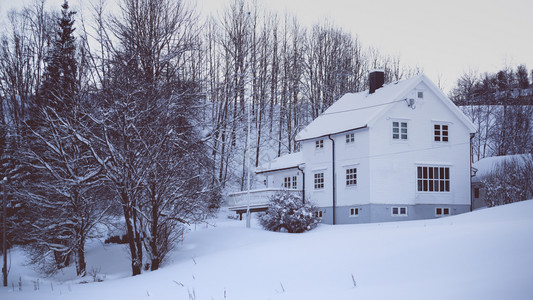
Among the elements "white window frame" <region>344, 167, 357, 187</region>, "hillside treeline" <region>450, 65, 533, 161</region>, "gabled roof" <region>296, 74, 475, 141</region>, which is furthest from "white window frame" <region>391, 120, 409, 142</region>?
"hillside treeline" <region>450, 65, 533, 161</region>

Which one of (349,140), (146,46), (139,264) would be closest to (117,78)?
(146,46)

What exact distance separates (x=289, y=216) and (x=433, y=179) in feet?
30.7

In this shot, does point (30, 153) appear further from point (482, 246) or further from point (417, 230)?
point (482, 246)

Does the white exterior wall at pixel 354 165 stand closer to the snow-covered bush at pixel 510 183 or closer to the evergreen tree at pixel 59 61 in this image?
the snow-covered bush at pixel 510 183

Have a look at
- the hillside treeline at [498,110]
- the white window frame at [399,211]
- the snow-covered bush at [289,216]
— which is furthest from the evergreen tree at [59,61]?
the hillside treeline at [498,110]

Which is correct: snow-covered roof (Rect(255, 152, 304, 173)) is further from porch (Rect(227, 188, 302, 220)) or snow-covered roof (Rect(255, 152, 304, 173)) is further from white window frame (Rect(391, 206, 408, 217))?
white window frame (Rect(391, 206, 408, 217))

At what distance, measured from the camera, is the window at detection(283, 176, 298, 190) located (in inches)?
1505

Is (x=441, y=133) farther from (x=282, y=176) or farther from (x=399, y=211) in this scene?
(x=282, y=176)

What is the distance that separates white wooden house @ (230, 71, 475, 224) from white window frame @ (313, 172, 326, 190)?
11 cm

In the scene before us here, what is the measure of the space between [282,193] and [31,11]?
33.4m

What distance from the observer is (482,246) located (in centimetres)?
1415

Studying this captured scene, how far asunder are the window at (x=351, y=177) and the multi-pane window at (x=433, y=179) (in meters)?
3.72

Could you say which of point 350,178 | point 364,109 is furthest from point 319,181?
point 364,109

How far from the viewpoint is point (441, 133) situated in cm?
3278
